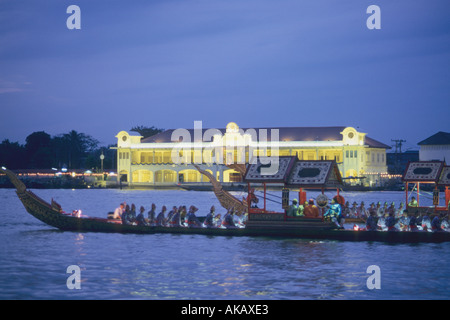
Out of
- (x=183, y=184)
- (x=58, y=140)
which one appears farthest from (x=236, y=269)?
(x=58, y=140)

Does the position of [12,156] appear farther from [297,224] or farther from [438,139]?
[297,224]

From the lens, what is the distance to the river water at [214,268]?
16.1m

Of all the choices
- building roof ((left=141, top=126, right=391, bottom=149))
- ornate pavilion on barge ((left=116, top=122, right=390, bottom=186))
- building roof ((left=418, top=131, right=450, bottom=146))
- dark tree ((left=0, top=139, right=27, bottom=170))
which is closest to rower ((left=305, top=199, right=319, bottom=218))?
ornate pavilion on barge ((left=116, top=122, right=390, bottom=186))

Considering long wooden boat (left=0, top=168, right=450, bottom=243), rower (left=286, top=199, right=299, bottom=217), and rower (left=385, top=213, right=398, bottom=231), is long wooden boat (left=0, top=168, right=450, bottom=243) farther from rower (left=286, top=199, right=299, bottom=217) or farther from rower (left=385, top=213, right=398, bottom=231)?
rower (left=385, top=213, right=398, bottom=231)

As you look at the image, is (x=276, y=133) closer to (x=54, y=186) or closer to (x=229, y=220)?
(x=54, y=186)

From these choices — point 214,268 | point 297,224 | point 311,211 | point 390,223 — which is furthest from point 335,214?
point 214,268

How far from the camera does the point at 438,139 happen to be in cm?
9556

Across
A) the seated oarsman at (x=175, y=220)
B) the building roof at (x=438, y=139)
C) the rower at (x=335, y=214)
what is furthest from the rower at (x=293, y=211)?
the building roof at (x=438, y=139)

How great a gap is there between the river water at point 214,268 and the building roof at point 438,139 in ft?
244

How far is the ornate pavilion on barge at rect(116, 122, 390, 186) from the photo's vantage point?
85.4 m

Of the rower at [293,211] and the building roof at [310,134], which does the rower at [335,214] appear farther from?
the building roof at [310,134]
